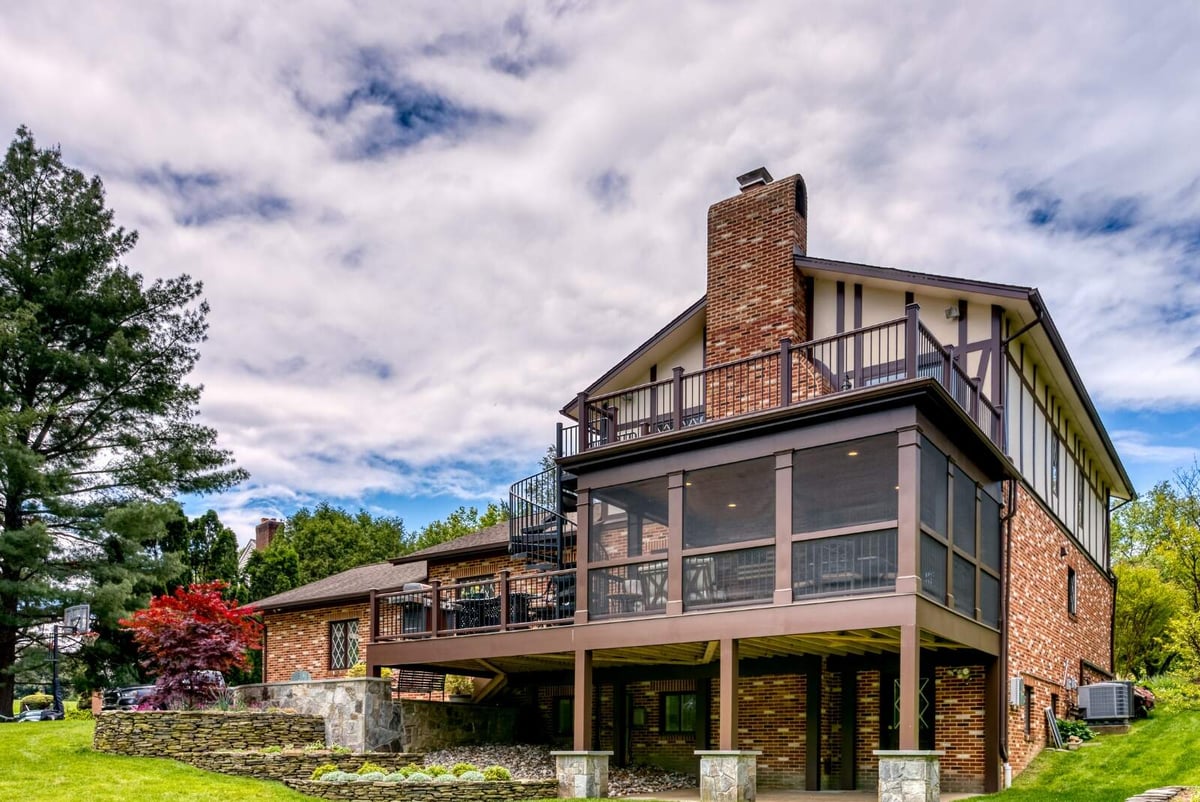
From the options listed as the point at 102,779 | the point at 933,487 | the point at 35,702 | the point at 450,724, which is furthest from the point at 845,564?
the point at 35,702

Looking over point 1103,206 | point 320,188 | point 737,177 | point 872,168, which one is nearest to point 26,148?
point 320,188

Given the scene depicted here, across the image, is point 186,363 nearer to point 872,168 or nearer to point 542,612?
point 542,612

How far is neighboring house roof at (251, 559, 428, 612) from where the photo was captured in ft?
78.6

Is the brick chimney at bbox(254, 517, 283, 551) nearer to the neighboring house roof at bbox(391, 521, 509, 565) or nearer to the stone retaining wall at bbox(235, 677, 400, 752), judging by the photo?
the neighboring house roof at bbox(391, 521, 509, 565)

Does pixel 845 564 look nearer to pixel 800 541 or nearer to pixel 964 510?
pixel 800 541

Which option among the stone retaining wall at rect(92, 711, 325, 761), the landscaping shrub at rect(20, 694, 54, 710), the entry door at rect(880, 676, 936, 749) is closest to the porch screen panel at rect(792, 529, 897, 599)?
the entry door at rect(880, 676, 936, 749)

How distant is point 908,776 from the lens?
12109 mm

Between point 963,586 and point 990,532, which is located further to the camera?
point 990,532

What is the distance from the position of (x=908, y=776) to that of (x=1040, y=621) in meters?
7.36

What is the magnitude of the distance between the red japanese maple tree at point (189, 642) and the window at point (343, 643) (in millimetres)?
6479

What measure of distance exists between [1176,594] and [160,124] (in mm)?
28296

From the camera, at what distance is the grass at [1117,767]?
44.3 ft

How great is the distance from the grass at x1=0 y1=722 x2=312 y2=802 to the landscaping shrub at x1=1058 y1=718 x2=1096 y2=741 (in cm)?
1251

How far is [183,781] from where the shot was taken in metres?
14.3
